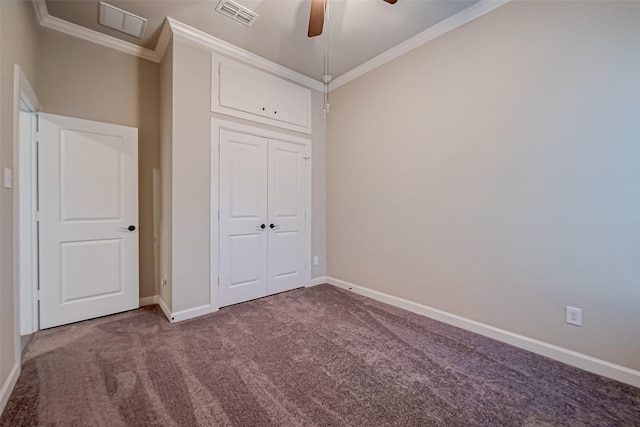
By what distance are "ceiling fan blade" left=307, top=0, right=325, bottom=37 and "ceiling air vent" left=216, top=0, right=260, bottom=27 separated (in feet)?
2.33

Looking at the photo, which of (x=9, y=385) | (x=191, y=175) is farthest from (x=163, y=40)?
(x=9, y=385)

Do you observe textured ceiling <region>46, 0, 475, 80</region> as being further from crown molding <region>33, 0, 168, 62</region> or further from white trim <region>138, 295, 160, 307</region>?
white trim <region>138, 295, 160, 307</region>

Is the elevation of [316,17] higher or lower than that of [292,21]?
lower

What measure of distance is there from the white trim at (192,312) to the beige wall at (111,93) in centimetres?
69

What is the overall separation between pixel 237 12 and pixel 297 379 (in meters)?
3.07

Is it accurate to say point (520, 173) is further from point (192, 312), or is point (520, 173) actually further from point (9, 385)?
point (9, 385)

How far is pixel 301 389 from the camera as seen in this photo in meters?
1.69

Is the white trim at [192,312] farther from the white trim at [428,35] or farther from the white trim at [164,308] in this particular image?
the white trim at [428,35]

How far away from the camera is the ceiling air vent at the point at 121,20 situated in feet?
7.79

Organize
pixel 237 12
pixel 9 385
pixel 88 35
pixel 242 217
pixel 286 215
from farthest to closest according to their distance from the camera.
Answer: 1. pixel 286 215
2. pixel 242 217
3. pixel 88 35
4. pixel 237 12
5. pixel 9 385

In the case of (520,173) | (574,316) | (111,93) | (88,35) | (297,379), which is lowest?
(297,379)

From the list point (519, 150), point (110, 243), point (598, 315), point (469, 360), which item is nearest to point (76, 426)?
point (110, 243)

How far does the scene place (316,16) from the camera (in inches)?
80.7

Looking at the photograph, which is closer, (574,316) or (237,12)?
(574,316)
